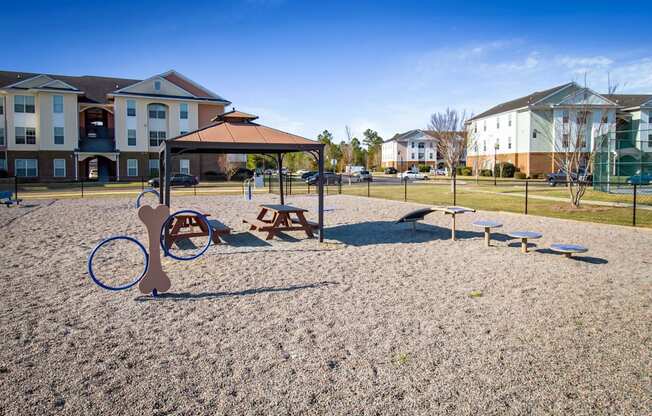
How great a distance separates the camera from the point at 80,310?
251 inches

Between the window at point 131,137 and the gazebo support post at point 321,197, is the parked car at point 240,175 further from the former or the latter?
the gazebo support post at point 321,197

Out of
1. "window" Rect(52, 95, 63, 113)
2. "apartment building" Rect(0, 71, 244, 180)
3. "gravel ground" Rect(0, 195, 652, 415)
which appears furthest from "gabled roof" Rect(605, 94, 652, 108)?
"window" Rect(52, 95, 63, 113)

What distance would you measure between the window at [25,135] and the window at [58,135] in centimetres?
214

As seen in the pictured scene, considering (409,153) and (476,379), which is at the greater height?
(409,153)

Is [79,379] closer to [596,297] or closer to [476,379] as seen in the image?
[476,379]

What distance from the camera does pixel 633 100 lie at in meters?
62.8

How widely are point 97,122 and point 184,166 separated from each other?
1200 centimetres

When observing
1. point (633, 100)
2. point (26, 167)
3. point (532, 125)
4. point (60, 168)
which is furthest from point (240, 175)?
point (633, 100)

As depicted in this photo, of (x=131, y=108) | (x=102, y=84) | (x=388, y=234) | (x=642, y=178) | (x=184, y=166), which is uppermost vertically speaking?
(x=102, y=84)

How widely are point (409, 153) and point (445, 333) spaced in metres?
101

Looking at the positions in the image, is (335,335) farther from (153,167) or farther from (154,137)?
(153,167)

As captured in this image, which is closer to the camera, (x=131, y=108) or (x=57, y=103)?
(x=57, y=103)

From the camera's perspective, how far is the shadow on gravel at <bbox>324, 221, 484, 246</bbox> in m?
12.4

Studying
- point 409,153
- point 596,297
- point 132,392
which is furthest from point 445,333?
point 409,153
